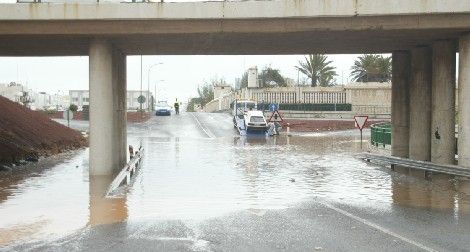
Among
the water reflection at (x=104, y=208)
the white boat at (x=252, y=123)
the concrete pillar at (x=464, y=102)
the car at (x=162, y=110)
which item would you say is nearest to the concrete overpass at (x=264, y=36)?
the concrete pillar at (x=464, y=102)

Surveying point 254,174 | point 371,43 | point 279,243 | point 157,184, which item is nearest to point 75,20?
point 157,184

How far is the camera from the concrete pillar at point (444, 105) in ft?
70.9

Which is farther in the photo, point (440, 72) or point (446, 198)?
point (440, 72)

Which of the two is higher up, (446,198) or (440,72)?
(440,72)

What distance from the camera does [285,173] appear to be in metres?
22.0

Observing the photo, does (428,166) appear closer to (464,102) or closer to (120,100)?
(464,102)

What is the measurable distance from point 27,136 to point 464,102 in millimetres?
22477

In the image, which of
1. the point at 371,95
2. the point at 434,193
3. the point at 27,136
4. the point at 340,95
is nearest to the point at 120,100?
the point at 27,136

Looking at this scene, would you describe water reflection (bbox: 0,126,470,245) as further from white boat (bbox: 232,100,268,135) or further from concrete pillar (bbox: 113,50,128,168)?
white boat (bbox: 232,100,268,135)

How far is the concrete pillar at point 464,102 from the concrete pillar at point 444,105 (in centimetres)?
158

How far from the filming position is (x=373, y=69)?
83.8 metres

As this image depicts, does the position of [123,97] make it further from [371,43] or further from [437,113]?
[437,113]

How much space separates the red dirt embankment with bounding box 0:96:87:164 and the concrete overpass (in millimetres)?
4624

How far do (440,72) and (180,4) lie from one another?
973 cm
